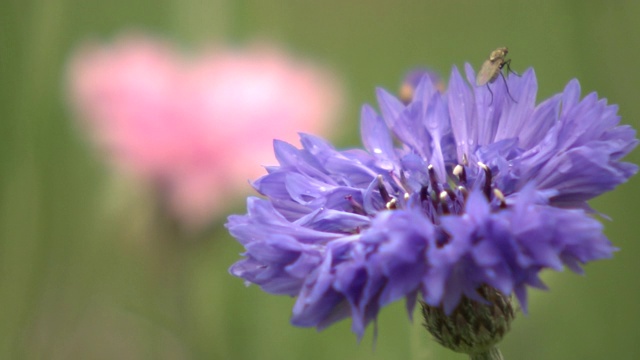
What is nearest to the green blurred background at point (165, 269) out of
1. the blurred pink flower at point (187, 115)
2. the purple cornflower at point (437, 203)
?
the blurred pink flower at point (187, 115)

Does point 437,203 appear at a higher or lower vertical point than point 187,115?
lower

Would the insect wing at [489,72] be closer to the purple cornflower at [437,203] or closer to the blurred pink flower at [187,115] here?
the purple cornflower at [437,203]

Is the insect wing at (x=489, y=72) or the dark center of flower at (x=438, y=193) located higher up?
the insect wing at (x=489, y=72)

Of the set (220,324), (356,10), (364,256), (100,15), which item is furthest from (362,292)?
(356,10)

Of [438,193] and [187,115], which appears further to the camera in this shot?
[187,115]

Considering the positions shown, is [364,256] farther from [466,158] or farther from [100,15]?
[100,15]

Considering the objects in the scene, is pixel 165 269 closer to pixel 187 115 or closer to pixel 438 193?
pixel 187 115

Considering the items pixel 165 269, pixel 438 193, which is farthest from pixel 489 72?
pixel 165 269
